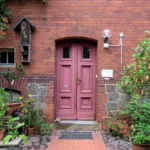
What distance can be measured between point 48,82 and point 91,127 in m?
1.69

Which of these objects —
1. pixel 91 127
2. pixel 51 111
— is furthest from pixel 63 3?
pixel 91 127

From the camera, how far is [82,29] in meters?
6.61

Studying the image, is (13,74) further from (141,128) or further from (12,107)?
(141,128)

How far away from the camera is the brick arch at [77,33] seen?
6.60m

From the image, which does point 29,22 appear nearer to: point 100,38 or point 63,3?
point 63,3

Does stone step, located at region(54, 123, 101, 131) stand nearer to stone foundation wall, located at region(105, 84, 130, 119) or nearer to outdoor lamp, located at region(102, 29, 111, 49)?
stone foundation wall, located at region(105, 84, 130, 119)

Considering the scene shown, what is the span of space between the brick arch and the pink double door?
376mm

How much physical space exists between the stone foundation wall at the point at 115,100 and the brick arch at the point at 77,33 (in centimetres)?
142

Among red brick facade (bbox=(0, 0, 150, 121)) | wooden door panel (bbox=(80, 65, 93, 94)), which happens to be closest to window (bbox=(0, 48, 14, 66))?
red brick facade (bbox=(0, 0, 150, 121))

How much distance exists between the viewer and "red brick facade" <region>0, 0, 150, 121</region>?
662cm

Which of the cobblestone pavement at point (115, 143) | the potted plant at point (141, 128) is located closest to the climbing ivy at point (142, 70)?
the potted plant at point (141, 128)

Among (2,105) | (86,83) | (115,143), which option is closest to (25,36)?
(2,105)

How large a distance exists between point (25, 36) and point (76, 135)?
2.90 metres

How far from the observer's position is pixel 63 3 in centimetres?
665
